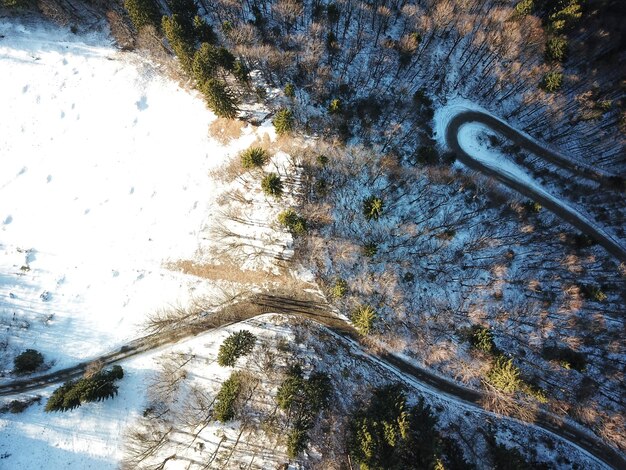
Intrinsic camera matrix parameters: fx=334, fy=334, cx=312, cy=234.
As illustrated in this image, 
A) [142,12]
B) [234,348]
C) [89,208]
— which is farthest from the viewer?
[89,208]

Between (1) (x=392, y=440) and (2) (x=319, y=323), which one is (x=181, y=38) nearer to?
(2) (x=319, y=323)

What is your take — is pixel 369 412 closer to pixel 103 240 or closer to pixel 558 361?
pixel 558 361

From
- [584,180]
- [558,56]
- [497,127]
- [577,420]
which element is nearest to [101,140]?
[497,127]

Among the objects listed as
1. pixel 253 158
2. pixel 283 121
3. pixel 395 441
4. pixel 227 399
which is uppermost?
pixel 283 121

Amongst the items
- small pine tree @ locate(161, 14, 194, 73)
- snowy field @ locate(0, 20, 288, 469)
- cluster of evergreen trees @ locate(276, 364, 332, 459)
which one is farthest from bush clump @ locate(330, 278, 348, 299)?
small pine tree @ locate(161, 14, 194, 73)

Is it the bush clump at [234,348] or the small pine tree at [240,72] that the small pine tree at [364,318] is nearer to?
the bush clump at [234,348]

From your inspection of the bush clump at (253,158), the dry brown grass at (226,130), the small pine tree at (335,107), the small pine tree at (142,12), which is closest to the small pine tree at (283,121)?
the bush clump at (253,158)

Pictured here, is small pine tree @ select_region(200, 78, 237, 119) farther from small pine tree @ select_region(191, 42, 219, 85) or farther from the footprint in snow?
the footprint in snow

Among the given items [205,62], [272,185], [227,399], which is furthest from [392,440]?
[205,62]
